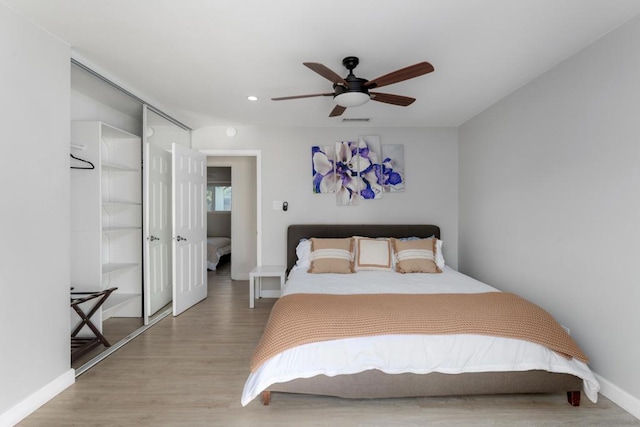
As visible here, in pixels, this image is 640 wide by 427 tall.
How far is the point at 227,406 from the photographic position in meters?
2.04

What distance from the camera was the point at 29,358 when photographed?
197cm

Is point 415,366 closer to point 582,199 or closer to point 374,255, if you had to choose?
point 582,199

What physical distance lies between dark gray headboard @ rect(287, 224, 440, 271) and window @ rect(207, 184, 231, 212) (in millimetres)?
4558

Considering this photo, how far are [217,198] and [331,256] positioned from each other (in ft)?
18.2

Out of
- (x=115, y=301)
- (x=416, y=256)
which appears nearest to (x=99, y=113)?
(x=115, y=301)

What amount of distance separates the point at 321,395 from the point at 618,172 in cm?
238

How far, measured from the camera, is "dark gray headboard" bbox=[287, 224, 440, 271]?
433 centimetres

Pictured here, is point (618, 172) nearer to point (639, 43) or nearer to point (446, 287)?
point (639, 43)

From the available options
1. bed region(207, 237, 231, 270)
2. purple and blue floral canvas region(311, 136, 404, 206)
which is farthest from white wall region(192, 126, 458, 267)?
bed region(207, 237, 231, 270)

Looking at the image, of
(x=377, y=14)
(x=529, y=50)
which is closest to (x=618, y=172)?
(x=529, y=50)

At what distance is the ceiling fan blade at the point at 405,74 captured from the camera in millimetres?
2035

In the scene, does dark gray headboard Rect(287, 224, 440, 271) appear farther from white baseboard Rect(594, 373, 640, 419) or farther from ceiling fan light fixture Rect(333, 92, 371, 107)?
white baseboard Rect(594, 373, 640, 419)

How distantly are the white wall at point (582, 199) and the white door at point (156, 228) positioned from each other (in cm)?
373

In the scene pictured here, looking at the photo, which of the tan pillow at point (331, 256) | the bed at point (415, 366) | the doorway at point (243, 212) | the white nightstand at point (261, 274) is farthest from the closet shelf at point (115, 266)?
the doorway at point (243, 212)
